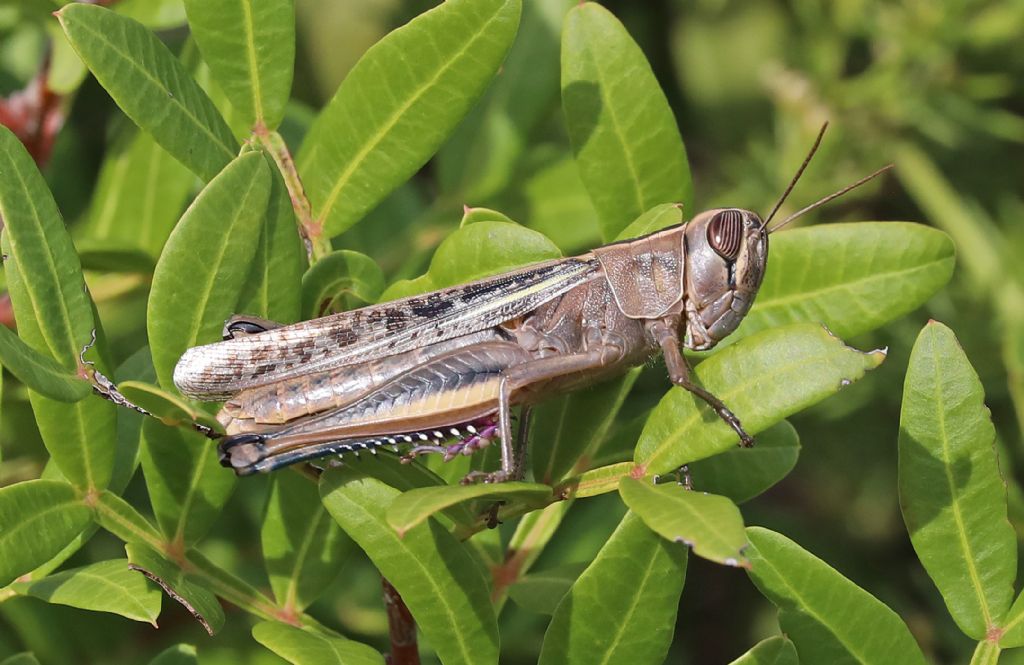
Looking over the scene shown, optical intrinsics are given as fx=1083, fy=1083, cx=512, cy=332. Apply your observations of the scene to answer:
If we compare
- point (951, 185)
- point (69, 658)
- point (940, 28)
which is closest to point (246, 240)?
point (69, 658)

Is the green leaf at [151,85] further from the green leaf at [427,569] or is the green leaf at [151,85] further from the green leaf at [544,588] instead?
the green leaf at [544,588]

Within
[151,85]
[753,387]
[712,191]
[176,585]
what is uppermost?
[151,85]

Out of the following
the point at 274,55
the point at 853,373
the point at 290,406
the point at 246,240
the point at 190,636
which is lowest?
the point at 190,636

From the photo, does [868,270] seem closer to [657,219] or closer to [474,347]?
[657,219]

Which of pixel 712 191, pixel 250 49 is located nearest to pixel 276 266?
pixel 250 49

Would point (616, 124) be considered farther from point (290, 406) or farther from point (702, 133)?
point (702, 133)

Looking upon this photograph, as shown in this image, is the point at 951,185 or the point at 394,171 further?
the point at 951,185

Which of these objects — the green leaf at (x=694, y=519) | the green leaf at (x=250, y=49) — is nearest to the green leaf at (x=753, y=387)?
the green leaf at (x=694, y=519)
